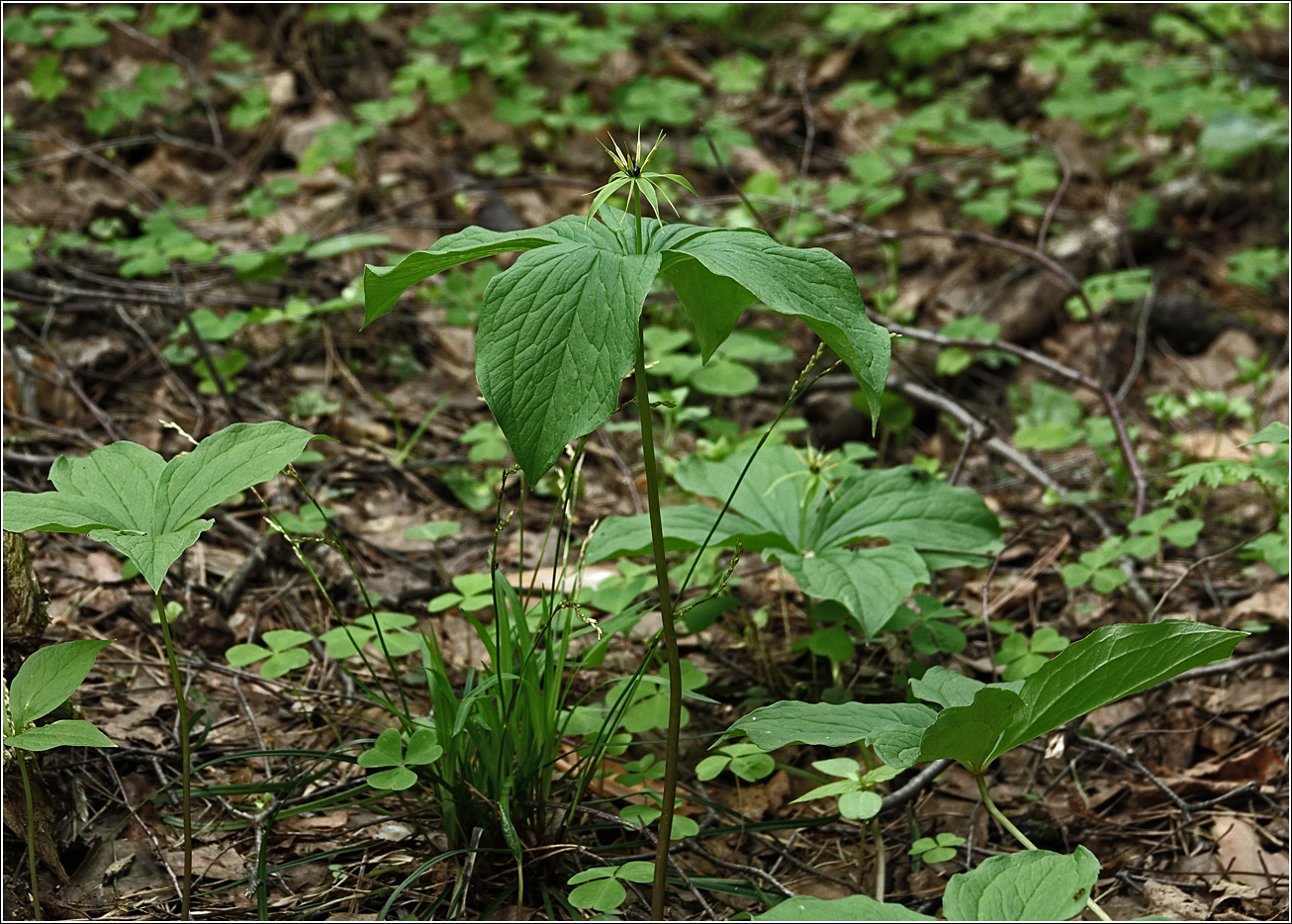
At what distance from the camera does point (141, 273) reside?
333 centimetres

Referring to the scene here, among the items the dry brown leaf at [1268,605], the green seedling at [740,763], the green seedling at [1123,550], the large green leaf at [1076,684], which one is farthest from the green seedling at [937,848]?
the dry brown leaf at [1268,605]

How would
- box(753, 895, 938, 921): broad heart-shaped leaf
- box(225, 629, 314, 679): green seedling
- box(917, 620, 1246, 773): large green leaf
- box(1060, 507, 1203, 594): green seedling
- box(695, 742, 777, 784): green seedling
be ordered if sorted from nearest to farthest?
1. box(753, 895, 938, 921): broad heart-shaped leaf
2. box(917, 620, 1246, 773): large green leaf
3. box(695, 742, 777, 784): green seedling
4. box(225, 629, 314, 679): green seedling
5. box(1060, 507, 1203, 594): green seedling

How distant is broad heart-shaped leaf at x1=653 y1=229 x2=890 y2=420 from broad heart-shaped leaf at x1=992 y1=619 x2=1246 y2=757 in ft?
1.42

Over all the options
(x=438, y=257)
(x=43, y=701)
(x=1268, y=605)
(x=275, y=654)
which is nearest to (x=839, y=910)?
(x=438, y=257)

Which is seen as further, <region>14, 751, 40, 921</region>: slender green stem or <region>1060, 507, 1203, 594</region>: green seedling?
<region>1060, 507, 1203, 594</region>: green seedling

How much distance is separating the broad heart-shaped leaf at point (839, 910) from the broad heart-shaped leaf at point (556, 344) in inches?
20.9

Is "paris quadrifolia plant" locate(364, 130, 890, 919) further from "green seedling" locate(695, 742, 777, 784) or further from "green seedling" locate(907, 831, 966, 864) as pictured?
"green seedling" locate(907, 831, 966, 864)

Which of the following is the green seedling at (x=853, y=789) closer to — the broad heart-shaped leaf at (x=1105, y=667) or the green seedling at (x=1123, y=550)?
the broad heart-shaped leaf at (x=1105, y=667)

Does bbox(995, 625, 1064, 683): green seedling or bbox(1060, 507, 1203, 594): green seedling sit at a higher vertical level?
bbox(1060, 507, 1203, 594): green seedling

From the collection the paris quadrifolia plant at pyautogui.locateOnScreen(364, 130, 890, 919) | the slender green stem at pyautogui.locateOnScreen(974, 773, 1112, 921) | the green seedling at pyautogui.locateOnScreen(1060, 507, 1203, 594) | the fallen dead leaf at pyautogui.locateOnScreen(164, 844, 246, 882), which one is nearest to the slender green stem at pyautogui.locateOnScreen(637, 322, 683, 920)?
the paris quadrifolia plant at pyautogui.locateOnScreen(364, 130, 890, 919)

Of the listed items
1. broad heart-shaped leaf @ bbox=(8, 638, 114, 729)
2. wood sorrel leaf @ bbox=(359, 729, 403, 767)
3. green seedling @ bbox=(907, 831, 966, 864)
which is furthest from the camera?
green seedling @ bbox=(907, 831, 966, 864)

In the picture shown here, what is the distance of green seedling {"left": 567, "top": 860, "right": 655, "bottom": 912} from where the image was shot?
4.69 feet

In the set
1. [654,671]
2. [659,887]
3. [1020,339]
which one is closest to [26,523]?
[659,887]

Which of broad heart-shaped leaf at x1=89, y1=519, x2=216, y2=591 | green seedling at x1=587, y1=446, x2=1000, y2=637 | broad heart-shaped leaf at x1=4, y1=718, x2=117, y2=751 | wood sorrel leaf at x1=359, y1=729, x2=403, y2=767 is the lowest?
wood sorrel leaf at x1=359, y1=729, x2=403, y2=767
